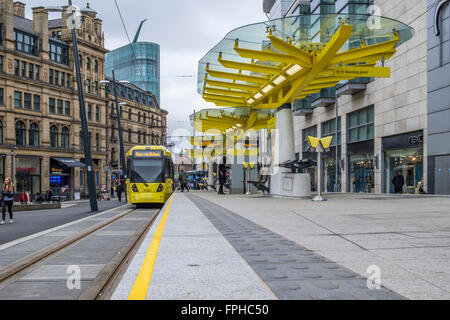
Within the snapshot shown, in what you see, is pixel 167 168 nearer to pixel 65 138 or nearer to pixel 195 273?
pixel 195 273

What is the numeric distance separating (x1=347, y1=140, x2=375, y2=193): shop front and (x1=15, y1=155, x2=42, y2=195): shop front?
33066 mm

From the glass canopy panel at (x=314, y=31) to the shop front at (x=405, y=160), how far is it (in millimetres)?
9502

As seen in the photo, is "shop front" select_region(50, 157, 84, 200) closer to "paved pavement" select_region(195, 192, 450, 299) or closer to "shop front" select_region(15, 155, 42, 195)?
"shop front" select_region(15, 155, 42, 195)

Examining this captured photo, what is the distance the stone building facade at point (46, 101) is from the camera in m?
46.9

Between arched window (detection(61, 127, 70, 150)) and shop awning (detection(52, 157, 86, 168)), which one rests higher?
arched window (detection(61, 127, 70, 150))

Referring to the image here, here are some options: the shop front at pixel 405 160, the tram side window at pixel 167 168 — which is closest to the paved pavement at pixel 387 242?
the tram side window at pixel 167 168

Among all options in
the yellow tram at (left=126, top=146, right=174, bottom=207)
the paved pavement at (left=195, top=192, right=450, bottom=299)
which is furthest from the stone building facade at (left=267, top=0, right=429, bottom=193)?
the paved pavement at (left=195, top=192, right=450, bottom=299)

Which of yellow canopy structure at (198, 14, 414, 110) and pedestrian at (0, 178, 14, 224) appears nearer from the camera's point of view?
pedestrian at (0, 178, 14, 224)

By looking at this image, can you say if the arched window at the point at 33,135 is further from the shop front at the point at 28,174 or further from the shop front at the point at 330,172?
the shop front at the point at 330,172

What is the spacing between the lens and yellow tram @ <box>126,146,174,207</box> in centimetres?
2275
